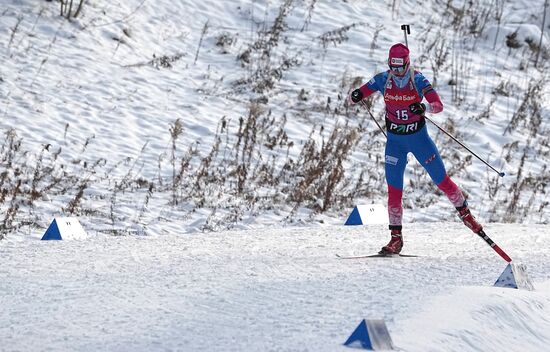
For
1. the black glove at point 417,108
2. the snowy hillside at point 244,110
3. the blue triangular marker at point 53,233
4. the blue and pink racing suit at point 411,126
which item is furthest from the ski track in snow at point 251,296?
the snowy hillside at point 244,110

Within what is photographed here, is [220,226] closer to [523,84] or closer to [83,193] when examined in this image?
[83,193]

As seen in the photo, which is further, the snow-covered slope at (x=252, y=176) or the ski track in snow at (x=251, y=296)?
the snow-covered slope at (x=252, y=176)

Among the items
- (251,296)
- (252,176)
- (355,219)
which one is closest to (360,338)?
(251,296)

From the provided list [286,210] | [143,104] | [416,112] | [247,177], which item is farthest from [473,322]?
[143,104]

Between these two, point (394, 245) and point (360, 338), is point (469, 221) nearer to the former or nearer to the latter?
point (394, 245)

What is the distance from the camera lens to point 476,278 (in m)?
6.16

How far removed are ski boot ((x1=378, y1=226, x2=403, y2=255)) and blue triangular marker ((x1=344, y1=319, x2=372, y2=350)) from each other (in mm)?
2878

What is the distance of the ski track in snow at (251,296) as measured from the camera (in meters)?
4.26

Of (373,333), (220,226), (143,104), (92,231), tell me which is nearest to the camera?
(373,333)

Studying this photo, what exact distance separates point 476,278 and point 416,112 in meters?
1.34

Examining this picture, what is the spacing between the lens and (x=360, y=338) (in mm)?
4059

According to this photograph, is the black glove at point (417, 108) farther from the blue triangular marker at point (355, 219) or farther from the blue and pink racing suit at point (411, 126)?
the blue triangular marker at point (355, 219)

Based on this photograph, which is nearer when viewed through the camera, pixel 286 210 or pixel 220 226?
pixel 220 226

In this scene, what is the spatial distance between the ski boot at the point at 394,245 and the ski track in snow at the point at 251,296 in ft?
0.66
